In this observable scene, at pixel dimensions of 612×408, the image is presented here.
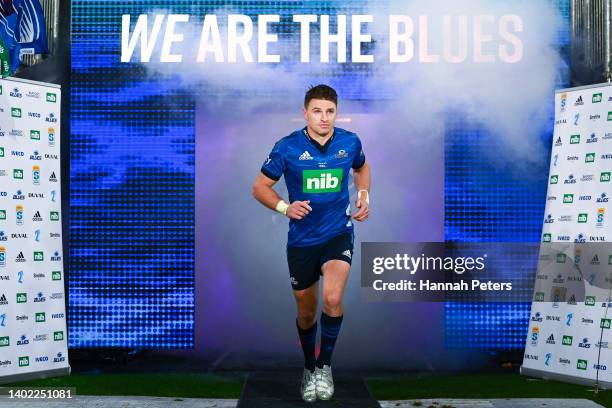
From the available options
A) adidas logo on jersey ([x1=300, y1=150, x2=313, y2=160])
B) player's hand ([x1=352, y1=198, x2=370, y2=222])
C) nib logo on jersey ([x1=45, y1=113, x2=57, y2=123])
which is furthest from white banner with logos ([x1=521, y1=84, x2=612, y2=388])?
nib logo on jersey ([x1=45, y1=113, x2=57, y2=123])

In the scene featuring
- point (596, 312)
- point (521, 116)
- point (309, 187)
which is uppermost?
point (521, 116)

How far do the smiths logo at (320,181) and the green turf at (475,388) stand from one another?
1.93m

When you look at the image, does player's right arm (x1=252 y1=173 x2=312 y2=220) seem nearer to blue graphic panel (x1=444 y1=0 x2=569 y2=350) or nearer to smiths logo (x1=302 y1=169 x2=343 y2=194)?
smiths logo (x1=302 y1=169 x2=343 y2=194)

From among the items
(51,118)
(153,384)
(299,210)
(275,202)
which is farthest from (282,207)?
A: (51,118)

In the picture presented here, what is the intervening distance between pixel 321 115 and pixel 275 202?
0.72 m

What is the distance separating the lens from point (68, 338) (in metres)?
8.05

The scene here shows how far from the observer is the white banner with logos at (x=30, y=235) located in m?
7.19

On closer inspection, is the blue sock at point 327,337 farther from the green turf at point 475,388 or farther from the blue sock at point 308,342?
the green turf at point 475,388

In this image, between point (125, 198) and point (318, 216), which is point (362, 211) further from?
point (125, 198)

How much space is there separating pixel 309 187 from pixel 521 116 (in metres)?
3.19

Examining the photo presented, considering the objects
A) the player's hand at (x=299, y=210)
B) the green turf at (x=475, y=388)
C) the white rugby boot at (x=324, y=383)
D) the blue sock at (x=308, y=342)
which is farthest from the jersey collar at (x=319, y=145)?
the green turf at (x=475, y=388)

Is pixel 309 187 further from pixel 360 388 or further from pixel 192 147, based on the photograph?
pixel 192 147

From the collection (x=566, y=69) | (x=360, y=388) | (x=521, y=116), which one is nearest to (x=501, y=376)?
(x=360, y=388)

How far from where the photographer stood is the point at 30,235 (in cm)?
737
